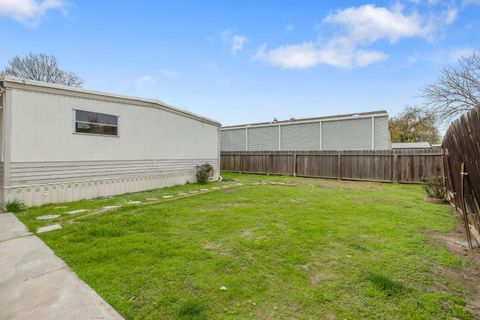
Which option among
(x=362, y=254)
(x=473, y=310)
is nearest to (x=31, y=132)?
(x=362, y=254)

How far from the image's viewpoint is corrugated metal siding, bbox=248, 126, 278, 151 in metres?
19.0

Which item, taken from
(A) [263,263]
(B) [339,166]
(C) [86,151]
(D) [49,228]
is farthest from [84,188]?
(B) [339,166]

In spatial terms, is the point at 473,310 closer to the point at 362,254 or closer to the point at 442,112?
the point at 362,254

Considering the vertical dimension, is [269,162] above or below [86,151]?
below

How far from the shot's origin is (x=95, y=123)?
24.8 feet

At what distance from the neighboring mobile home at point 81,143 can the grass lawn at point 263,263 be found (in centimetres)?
114

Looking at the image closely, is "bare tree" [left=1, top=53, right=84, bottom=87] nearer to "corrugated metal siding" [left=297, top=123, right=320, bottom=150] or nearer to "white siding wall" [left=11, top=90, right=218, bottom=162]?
"white siding wall" [left=11, top=90, right=218, bottom=162]

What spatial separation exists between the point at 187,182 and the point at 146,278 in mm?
8483

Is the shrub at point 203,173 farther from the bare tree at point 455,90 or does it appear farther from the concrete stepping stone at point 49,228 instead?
the bare tree at point 455,90

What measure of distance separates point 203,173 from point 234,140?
10380 millimetres

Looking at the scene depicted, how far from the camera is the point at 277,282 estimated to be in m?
2.68

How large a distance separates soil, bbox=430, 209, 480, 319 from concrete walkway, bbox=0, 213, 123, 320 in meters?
3.26

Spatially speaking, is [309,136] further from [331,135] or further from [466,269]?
[466,269]

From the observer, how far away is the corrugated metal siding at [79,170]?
6051 mm
